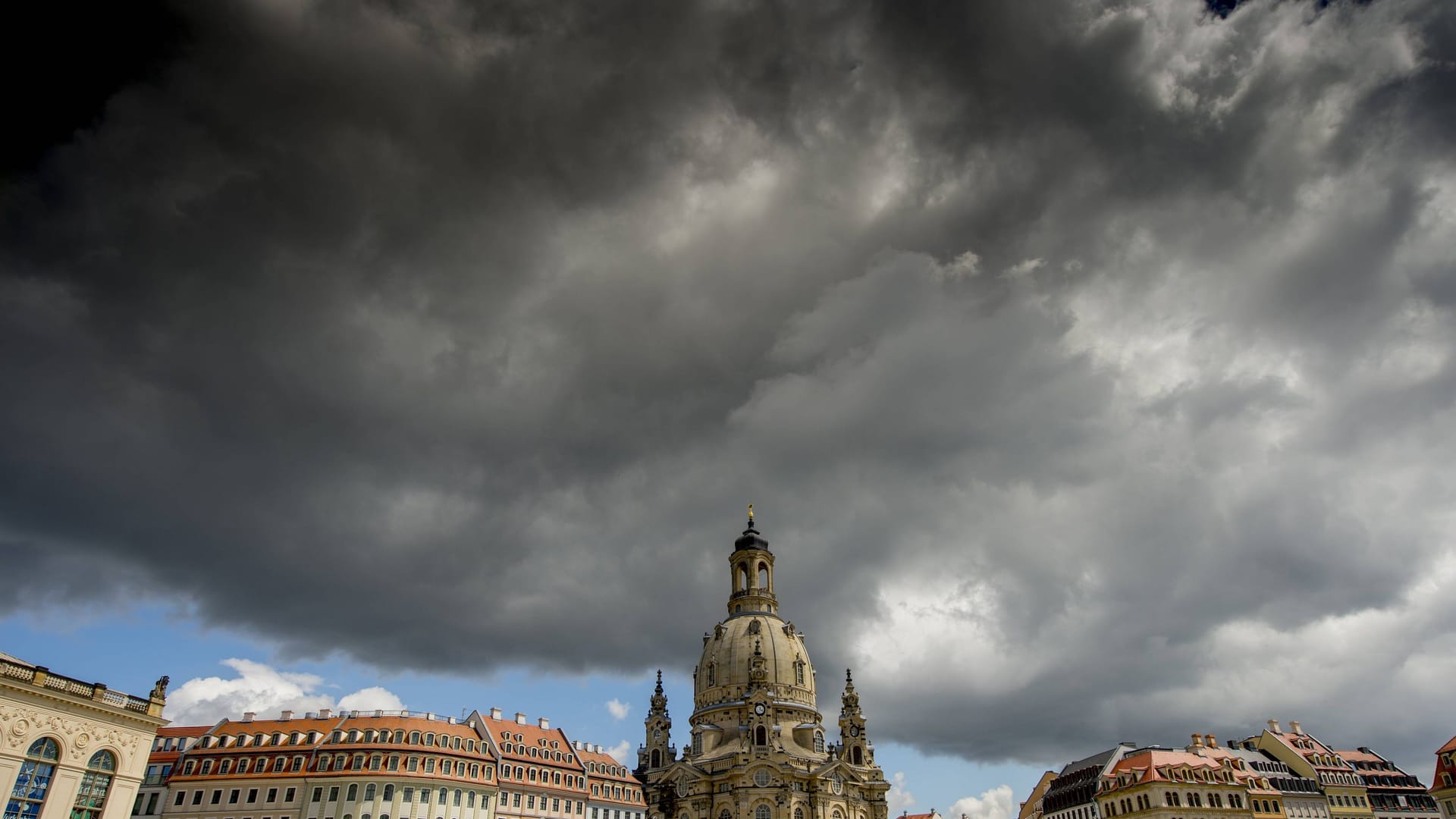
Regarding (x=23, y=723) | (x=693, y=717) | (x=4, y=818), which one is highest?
(x=693, y=717)

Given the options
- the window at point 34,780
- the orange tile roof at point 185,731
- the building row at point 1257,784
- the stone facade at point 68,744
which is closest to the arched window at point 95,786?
the stone facade at point 68,744

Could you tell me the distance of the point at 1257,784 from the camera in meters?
89.9

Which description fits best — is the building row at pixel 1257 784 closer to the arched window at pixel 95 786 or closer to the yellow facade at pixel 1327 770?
the yellow facade at pixel 1327 770

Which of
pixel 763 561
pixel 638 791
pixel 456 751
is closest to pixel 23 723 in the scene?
pixel 456 751

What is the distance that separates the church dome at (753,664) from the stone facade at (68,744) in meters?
64.6

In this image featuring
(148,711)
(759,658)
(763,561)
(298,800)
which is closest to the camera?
(148,711)

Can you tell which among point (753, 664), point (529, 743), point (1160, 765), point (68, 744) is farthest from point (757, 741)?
point (68, 744)

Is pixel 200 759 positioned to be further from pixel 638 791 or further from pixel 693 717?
pixel 693 717

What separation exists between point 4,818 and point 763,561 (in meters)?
86.9

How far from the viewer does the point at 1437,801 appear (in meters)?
90.6

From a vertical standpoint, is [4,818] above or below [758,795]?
below

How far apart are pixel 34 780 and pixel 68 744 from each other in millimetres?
1987

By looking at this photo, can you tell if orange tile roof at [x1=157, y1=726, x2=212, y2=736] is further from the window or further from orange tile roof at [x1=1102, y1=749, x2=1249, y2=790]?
orange tile roof at [x1=1102, y1=749, x2=1249, y2=790]

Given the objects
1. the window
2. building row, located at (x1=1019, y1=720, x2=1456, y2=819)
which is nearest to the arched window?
the window
